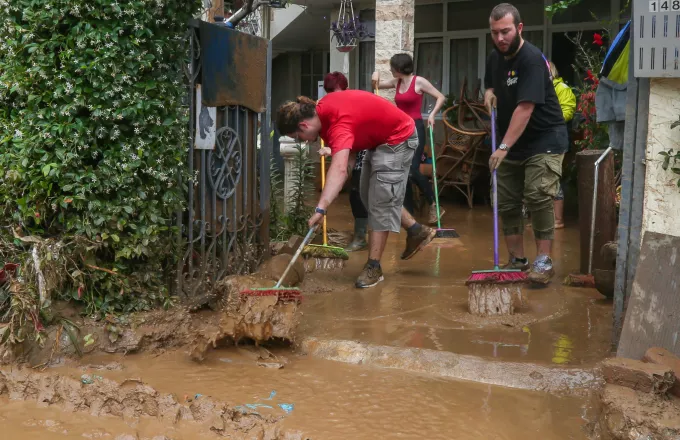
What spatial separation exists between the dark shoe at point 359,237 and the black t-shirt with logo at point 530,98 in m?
2.08

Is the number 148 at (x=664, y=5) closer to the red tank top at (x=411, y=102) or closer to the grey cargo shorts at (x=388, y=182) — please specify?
the grey cargo shorts at (x=388, y=182)

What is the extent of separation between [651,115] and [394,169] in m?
2.38

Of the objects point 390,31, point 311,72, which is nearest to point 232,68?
point 390,31

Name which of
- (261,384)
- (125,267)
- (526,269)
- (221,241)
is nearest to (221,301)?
(221,241)

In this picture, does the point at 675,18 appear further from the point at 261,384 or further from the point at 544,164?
the point at 261,384

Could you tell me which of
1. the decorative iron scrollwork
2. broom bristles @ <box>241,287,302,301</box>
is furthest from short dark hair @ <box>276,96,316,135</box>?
broom bristles @ <box>241,287,302,301</box>

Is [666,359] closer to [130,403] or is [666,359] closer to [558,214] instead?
[130,403]

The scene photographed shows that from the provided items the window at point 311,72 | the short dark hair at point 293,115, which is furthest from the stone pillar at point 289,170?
the window at point 311,72

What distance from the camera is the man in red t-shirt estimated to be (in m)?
5.27

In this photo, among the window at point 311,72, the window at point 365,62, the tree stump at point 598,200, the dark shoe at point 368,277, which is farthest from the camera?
the window at point 311,72

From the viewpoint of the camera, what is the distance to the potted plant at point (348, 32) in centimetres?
1236

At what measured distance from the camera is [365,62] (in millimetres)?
13859

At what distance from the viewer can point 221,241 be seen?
548 centimetres

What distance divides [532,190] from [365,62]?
27.5 ft
